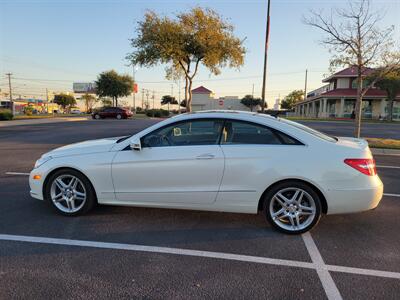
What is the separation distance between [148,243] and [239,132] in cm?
181

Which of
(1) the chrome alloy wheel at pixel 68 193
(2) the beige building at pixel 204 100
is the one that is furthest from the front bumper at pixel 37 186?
(2) the beige building at pixel 204 100

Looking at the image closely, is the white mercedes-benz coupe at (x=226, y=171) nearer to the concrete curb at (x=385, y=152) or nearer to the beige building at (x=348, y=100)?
the concrete curb at (x=385, y=152)

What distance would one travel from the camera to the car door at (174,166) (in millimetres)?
3916

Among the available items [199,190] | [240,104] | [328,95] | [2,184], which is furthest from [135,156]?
[240,104]

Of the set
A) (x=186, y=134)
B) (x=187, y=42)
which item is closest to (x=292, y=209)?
(x=186, y=134)

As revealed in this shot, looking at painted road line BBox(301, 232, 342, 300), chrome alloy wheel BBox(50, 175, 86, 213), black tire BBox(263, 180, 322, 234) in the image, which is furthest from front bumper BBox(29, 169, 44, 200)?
painted road line BBox(301, 232, 342, 300)

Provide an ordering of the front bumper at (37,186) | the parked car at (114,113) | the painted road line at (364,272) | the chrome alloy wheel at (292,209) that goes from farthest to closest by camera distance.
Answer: the parked car at (114,113) → the front bumper at (37,186) → the chrome alloy wheel at (292,209) → the painted road line at (364,272)

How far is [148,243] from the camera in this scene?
3629 millimetres

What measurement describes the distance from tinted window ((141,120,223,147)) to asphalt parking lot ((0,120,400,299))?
1118mm

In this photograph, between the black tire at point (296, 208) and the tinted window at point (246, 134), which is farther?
the tinted window at point (246, 134)

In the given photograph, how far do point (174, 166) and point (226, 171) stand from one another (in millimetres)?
678

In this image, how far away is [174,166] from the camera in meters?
3.97

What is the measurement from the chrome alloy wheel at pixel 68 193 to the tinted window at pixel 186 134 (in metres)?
1.18

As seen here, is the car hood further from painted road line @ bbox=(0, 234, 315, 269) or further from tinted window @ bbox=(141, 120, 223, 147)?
painted road line @ bbox=(0, 234, 315, 269)
